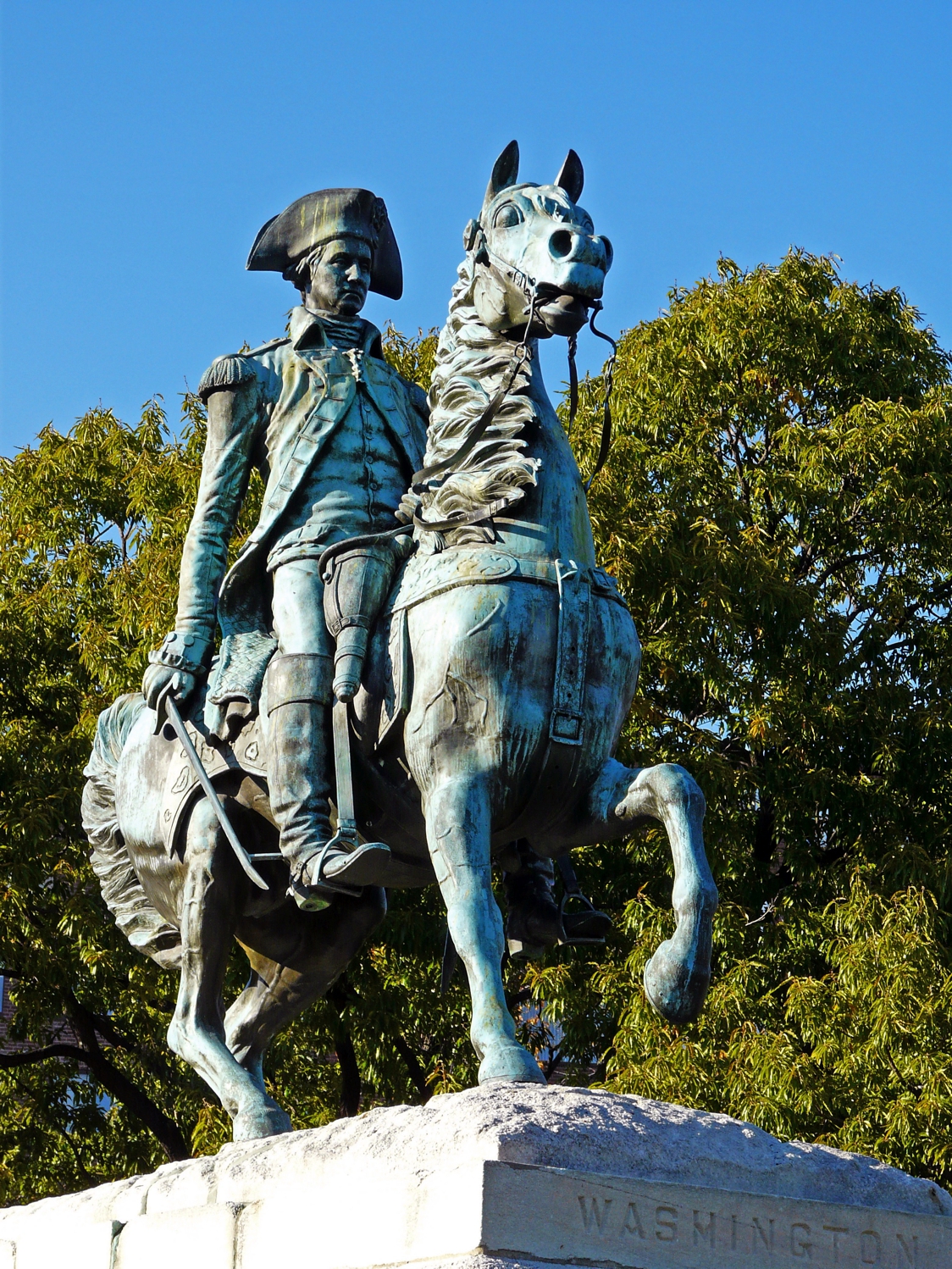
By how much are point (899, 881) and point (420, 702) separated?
8.67 m

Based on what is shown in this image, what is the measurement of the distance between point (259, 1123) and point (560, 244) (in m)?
3.16

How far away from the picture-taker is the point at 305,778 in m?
6.73

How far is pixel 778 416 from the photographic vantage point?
58.1ft

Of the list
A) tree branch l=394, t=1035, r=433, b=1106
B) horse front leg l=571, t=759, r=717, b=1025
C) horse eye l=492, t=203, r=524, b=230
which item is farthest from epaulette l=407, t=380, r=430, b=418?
tree branch l=394, t=1035, r=433, b=1106

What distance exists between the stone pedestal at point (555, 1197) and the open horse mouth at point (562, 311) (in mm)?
2576

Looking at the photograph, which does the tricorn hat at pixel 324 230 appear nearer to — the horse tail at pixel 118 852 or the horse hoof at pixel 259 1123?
the horse tail at pixel 118 852

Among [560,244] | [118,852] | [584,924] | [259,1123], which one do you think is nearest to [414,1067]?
[118,852]

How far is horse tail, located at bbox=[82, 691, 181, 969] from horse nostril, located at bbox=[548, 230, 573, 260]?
8.76ft

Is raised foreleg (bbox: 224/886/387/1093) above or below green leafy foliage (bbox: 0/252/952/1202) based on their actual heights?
below

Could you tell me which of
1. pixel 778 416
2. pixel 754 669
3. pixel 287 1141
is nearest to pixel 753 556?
pixel 754 669

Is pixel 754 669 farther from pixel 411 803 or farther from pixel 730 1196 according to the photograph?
pixel 730 1196

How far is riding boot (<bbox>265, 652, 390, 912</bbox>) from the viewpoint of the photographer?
21.7ft

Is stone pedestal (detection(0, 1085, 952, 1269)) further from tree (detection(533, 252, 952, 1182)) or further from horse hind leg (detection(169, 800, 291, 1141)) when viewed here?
tree (detection(533, 252, 952, 1182))

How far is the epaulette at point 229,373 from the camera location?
774 centimetres
